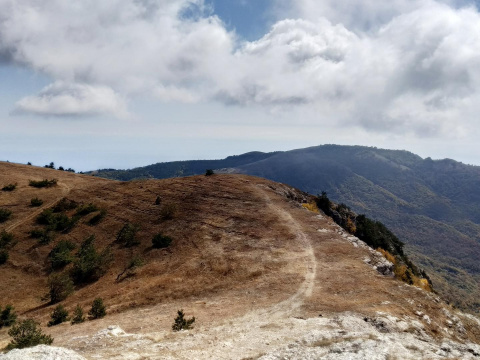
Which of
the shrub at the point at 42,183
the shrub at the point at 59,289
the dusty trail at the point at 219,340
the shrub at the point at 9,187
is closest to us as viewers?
the dusty trail at the point at 219,340

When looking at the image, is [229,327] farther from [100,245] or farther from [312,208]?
[312,208]

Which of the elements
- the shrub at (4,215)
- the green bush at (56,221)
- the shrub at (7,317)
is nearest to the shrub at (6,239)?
the green bush at (56,221)

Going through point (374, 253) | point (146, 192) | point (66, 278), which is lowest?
point (66, 278)

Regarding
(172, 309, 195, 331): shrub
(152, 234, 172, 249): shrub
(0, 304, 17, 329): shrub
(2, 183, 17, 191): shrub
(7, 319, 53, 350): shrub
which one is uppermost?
(2, 183, 17, 191): shrub

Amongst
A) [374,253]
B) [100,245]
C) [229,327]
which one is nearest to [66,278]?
[100,245]

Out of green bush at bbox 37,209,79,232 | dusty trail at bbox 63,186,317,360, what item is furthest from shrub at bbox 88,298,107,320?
green bush at bbox 37,209,79,232

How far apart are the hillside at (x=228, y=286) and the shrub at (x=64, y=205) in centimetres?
34

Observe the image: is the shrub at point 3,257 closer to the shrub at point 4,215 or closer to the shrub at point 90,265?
the shrub at point 90,265

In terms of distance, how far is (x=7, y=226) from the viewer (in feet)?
149

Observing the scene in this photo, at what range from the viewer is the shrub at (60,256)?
37.5m

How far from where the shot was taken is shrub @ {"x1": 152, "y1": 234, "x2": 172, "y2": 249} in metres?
39.6

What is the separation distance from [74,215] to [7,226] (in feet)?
27.2

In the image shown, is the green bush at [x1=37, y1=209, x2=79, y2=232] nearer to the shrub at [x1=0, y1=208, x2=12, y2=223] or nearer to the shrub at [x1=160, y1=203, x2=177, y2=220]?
the shrub at [x1=0, y1=208, x2=12, y2=223]

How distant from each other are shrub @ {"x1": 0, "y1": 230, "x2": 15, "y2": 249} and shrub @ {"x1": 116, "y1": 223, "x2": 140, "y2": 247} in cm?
1296
